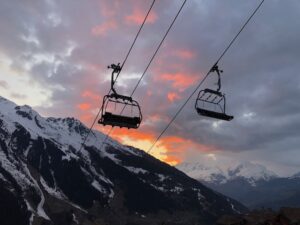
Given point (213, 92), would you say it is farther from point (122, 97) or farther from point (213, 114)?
point (122, 97)

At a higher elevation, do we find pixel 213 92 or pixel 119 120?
pixel 213 92

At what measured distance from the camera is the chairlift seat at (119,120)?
40.9 m

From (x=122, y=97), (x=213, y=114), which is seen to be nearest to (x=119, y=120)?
(x=122, y=97)

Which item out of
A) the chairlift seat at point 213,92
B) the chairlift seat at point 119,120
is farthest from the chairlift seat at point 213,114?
the chairlift seat at point 119,120

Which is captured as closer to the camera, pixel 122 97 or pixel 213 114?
pixel 213 114

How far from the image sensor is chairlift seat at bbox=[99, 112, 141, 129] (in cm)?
4094

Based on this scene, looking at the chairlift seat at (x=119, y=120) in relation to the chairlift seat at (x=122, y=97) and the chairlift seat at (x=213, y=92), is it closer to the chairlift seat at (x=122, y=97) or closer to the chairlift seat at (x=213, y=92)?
the chairlift seat at (x=122, y=97)

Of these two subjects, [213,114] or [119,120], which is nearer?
[213,114]

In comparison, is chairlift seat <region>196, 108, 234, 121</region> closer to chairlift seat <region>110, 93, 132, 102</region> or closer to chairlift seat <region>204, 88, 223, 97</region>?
chairlift seat <region>204, 88, 223, 97</region>

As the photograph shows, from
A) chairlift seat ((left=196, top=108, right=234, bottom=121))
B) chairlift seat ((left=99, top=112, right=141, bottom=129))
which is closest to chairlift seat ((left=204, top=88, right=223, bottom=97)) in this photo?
chairlift seat ((left=196, top=108, right=234, bottom=121))

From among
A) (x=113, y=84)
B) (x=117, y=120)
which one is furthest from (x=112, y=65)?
(x=117, y=120)

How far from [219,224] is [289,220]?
17369 millimetres

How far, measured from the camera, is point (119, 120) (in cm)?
4138

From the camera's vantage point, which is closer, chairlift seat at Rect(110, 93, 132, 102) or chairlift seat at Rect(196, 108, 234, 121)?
chairlift seat at Rect(196, 108, 234, 121)
